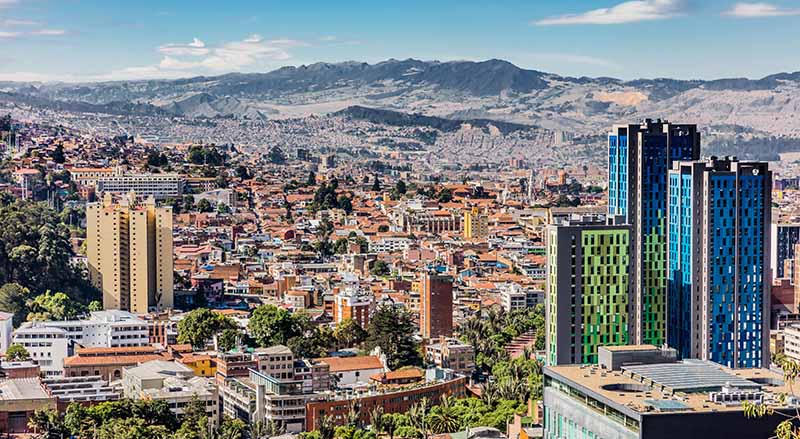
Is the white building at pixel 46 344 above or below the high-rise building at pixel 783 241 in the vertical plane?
below

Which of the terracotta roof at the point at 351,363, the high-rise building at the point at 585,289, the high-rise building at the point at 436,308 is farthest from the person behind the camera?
the high-rise building at the point at 436,308

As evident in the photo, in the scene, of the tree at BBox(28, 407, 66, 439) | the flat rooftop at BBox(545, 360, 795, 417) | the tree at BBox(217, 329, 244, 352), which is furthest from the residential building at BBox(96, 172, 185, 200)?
the flat rooftop at BBox(545, 360, 795, 417)

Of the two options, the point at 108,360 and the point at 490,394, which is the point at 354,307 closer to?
the point at 108,360

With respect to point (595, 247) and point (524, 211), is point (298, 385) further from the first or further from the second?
point (524, 211)

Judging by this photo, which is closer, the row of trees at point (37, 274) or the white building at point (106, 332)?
the white building at point (106, 332)

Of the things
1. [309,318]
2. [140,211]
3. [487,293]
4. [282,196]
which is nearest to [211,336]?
[309,318]

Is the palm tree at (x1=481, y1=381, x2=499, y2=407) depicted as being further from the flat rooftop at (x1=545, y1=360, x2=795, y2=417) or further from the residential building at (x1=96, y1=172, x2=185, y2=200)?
the residential building at (x1=96, y1=172, x2=185, y2=200)

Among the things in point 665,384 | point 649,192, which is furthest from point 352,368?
point 665,384

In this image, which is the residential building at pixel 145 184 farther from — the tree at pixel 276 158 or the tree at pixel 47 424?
the tree at pixel 47 424

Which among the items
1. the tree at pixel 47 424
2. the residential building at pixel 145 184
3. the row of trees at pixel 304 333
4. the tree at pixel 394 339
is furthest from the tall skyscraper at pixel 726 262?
the residential building at pixel 145 184
